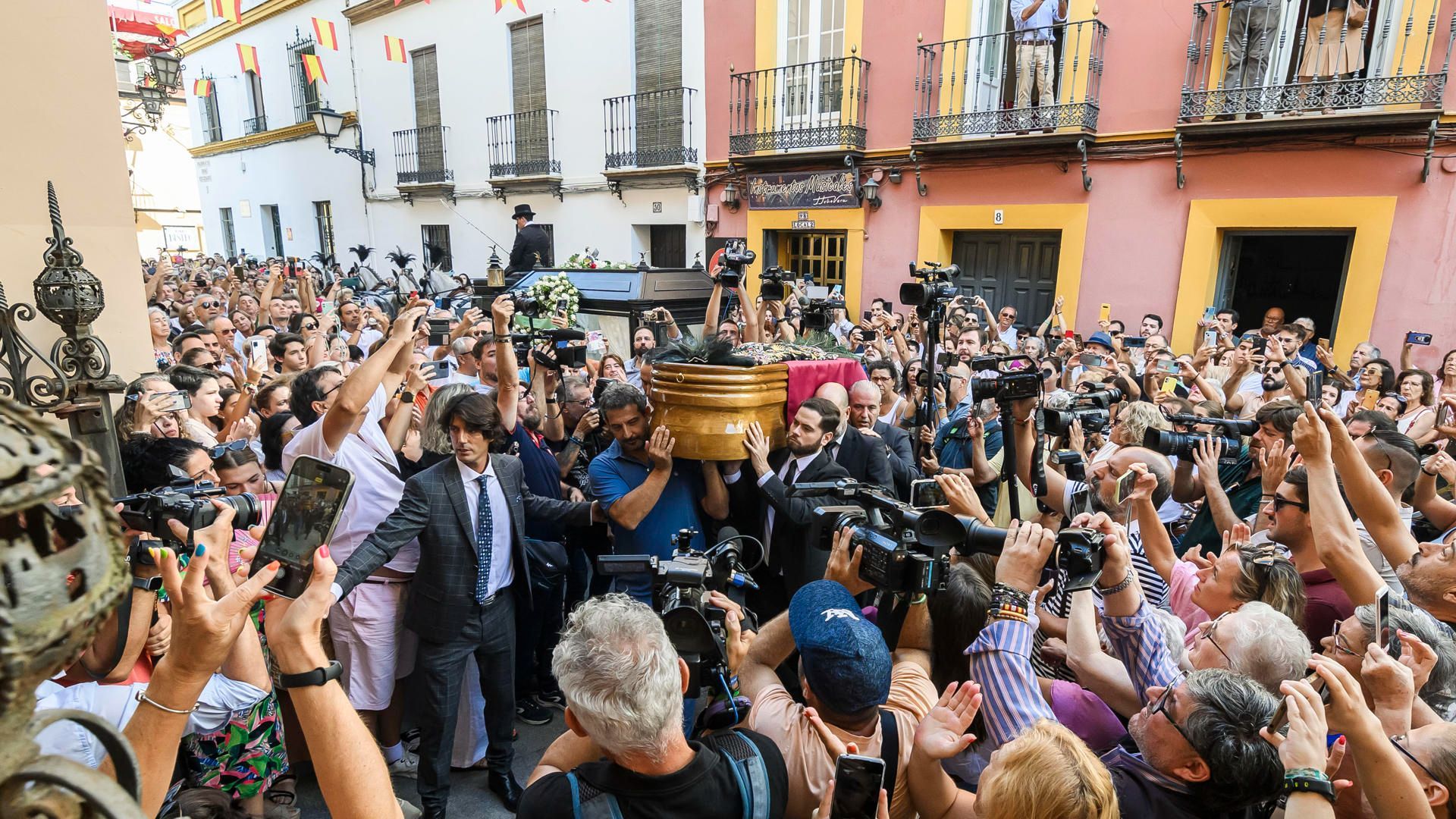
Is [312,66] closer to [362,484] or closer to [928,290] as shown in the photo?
[928,290]

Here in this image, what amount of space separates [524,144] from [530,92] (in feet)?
3.33

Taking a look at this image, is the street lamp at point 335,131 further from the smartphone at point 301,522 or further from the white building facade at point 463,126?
the smartphone at point 301,522

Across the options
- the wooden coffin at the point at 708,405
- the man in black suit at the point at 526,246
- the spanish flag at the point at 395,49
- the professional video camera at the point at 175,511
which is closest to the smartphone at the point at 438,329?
the wooden coffin at the point at 708,405

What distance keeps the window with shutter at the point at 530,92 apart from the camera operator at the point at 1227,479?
1374cm

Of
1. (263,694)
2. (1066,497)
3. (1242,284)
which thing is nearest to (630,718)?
(263,694)

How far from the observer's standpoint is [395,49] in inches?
676

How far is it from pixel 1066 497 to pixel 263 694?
3391 mm

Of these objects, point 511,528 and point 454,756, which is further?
point 454,756

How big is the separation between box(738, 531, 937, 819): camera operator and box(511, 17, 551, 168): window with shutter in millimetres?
14731

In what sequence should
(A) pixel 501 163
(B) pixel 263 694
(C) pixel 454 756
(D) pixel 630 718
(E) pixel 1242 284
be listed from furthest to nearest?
(A) pixel 501 163 < (E) pixel 1242 284 < (C) pixel 454 756 < (B) pixel 263 694 < (D) pixel 630 718

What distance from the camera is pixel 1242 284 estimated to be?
1074 centimetres

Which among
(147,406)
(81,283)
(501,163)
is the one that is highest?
(501,163)

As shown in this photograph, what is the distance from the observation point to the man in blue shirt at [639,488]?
3.48 metres

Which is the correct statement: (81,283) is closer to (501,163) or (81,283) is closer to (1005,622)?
(1005,622)
